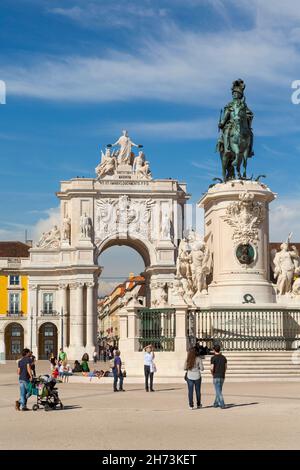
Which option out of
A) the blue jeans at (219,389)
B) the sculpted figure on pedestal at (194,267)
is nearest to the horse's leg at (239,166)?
the sculpted figure on pedestal at (194,267)

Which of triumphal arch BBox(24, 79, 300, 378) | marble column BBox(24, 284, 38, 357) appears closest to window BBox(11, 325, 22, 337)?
marble column BBox(24, 284, 38, 357)

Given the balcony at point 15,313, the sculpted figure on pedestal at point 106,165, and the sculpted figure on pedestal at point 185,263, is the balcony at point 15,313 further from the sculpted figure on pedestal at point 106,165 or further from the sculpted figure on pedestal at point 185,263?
the sculpted figure on pedestal at point 185,263

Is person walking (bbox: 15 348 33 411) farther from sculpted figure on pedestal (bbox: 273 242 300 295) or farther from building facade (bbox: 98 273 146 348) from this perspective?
building facade (bbox: 98 273 146 348)

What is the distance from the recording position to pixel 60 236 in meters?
85.1

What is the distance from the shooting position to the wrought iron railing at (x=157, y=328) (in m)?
27.1

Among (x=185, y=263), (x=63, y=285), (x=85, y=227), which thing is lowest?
(x=185, y=263)

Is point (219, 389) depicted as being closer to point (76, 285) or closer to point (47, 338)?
point (76, 285)

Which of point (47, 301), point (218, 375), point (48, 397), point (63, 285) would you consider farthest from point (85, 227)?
point (218, 375)

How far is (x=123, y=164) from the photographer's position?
85062 millimetres

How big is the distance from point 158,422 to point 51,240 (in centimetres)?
7183

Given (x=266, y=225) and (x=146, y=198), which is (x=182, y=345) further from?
(x=146, y=198)

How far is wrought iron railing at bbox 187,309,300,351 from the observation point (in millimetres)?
26203

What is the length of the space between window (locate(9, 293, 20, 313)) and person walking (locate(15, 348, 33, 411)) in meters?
69.0
